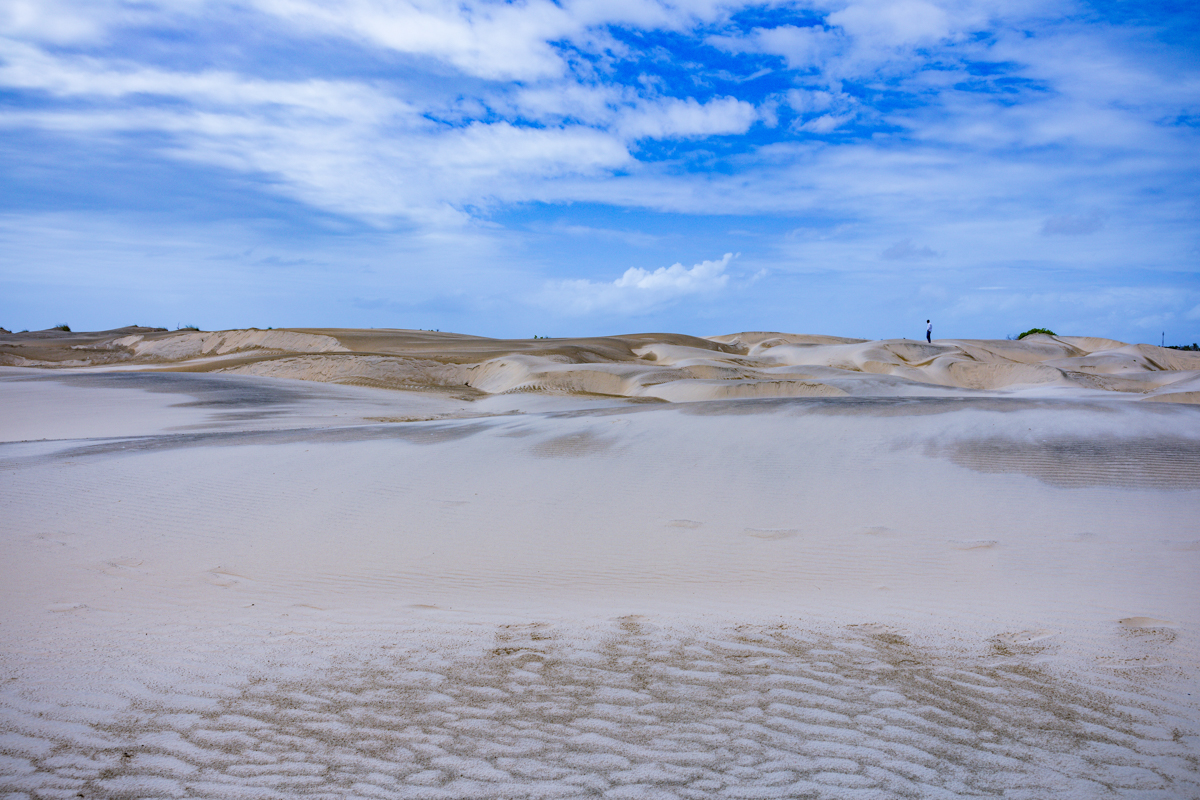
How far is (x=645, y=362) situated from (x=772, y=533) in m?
27.4

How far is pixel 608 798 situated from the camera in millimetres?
2561

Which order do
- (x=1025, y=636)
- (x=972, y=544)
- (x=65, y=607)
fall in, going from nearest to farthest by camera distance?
(x=1025, y=636) < (x=65, y=607) < (x=972, y=544)

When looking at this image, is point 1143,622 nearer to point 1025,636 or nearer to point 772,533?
point 1025,636

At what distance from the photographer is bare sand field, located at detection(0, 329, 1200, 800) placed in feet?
9.17

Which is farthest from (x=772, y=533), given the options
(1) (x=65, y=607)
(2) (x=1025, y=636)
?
(1) (x=65, y=607)

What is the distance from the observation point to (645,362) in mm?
33156

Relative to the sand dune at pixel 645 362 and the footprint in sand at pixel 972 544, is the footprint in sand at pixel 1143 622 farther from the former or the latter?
the sand dune at pixel 645 362

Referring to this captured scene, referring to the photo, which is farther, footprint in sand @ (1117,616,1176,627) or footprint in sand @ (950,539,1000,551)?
footprint in sand @ (950,539,1000,551)

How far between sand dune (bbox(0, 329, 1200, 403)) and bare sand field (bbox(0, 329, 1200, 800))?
29.8 feet

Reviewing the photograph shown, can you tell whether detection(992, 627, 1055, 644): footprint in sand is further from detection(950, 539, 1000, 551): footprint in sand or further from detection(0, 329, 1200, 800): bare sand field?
detection(950, 539, 1000, 551): footprint in sand

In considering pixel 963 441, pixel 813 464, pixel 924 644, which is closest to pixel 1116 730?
pixel 924 644

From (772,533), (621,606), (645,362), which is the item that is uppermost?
(645,362)

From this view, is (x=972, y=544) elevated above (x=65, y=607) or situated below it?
above

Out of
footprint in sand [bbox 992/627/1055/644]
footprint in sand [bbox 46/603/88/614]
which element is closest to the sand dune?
footprint in sand [bbox 992/627/1055/644]
